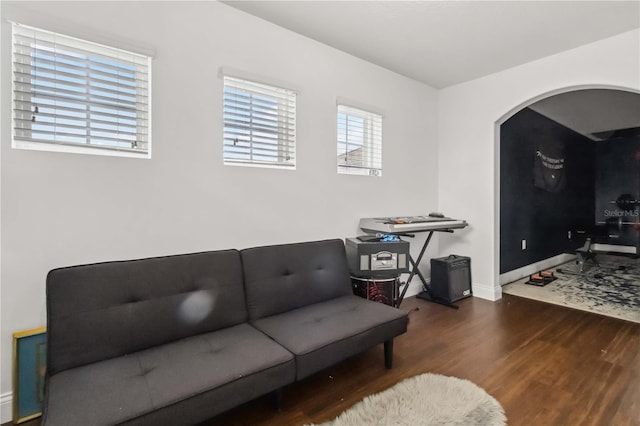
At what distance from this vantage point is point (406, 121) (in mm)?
3826

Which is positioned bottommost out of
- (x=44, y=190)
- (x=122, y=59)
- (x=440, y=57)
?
(x=44, y=190)

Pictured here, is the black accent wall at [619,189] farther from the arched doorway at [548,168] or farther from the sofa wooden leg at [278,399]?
the sofa wooden leg at [278,399]

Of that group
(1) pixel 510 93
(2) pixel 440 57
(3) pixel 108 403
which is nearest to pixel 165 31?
(3) pixel 108 403

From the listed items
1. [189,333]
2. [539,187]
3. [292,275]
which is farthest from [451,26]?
[539,187]

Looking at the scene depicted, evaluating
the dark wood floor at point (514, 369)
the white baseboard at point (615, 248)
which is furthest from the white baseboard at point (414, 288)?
the white baseboard at point (615, 248)

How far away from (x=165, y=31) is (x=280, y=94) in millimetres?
945

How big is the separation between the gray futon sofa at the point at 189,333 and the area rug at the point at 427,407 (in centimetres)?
28

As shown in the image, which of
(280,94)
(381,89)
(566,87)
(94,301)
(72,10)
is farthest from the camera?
(381,89)

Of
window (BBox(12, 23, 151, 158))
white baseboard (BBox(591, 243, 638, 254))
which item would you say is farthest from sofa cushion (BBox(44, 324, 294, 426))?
white baseboard (BBox(591, 243, 638, 254))

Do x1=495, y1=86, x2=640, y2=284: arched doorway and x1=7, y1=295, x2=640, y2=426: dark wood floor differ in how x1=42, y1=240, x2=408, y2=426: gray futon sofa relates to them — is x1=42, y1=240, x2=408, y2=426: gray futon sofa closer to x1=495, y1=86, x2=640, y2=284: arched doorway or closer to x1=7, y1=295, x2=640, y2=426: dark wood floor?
x1=7, y1=295, x2=640, y2=426: dark wood floor

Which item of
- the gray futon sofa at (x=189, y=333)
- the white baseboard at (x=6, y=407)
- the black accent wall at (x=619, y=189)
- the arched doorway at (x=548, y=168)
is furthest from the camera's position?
the black accent wall at (x=619, y=189)

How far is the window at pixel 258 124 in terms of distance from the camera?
246cm

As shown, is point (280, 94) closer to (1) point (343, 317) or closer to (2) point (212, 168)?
(2) point (212, 168)

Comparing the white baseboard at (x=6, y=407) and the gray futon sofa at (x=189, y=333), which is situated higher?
the gray futon sofa at (x=189, y=333)
